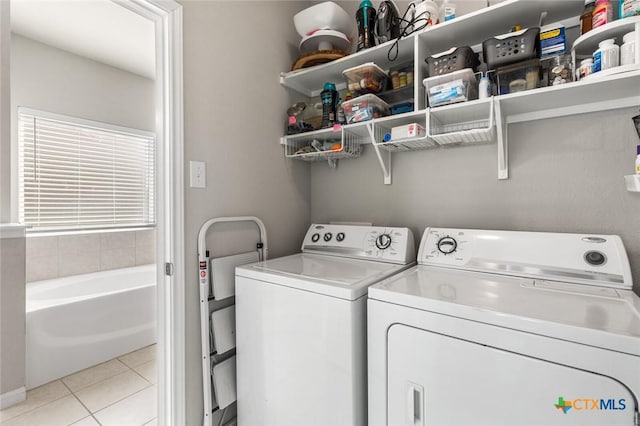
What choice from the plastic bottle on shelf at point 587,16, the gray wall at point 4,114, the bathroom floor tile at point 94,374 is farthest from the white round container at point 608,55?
the bathroom floor tile at point 94,374

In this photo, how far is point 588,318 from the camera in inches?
29.1

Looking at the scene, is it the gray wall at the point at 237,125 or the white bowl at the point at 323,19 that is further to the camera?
the white bowl at the point at 323,19

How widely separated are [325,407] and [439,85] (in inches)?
55.3

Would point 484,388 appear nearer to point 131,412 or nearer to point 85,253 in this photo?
point 131,412

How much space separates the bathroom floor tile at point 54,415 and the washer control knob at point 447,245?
7.42ft

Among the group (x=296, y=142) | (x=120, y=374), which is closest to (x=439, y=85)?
(x=296, y=142)

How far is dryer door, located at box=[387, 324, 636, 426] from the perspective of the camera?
67cm

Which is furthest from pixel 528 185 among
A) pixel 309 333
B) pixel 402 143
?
pixel 309 333

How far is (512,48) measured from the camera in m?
1.16

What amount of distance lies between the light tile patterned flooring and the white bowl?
243 centimetres

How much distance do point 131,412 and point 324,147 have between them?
200cm

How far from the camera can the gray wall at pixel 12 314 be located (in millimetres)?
1705

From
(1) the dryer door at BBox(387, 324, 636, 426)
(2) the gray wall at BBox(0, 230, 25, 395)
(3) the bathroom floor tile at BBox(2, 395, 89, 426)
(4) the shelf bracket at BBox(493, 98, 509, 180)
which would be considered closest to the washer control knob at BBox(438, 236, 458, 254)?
(4) the shelf bracket at BBox(493, 98, 509, 180)

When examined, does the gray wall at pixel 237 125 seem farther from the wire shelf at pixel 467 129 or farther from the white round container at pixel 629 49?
the white round container at pixel 629 49
